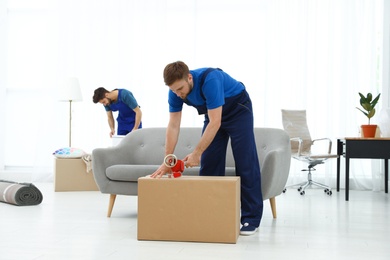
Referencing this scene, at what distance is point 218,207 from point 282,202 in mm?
2230

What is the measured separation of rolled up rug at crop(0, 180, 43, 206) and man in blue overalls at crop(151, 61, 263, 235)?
1.83 m

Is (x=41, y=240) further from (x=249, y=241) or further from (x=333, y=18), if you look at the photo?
(x=333, y=18)

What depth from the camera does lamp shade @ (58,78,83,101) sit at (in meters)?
6.36

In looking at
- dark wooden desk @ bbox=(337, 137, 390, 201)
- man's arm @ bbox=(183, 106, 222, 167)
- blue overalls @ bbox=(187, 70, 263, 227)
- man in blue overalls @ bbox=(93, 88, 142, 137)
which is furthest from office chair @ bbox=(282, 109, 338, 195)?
man's arm @ bbox=(183, 106, 222, 167)

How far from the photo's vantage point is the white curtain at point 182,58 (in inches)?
259

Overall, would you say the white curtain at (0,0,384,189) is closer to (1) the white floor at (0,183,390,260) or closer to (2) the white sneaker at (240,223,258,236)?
(1) the white floor at (0,183,390,260)

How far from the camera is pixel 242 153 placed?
3412 mm

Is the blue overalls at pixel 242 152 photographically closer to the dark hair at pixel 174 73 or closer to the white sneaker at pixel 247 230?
the white sneaker at pixel 247 230

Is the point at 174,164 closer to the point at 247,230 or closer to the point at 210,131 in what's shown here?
the point at 210,131

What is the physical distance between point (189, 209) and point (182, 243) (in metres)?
0.18

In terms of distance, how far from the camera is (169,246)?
300 cm

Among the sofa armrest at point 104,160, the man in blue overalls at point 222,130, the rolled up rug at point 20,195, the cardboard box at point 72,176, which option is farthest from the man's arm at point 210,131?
the cardboard box at point 72,176

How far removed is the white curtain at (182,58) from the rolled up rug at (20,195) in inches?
77.0

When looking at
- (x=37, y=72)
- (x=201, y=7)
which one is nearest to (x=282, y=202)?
(x=201, y=7)
